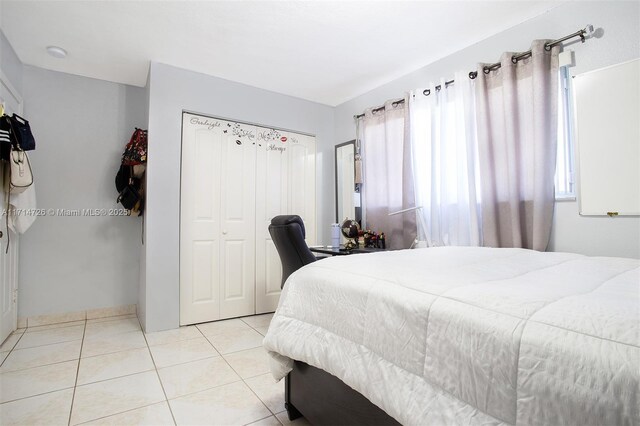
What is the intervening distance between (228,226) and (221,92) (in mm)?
1420

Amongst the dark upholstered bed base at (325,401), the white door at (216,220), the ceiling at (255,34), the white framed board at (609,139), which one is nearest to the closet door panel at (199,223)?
the white door at (216,220)

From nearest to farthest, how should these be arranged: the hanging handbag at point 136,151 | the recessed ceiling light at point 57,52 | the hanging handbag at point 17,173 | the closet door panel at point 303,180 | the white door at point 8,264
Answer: the hanging handbag at point 17,173 → the white door at point 8,264 → the recessed ceiling light at point 57,52 → the hanging handbag at point 136,151 → the closet door panel at point 303,180

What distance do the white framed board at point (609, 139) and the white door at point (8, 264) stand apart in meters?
4.20

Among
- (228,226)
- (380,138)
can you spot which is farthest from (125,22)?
(380,138)

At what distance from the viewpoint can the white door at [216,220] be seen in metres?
3.15

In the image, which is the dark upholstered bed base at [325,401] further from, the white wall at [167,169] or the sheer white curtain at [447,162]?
the white wall at [167,169]

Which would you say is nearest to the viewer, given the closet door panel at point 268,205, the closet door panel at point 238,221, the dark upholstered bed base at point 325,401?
the dark upholstered bed base at point 325,401

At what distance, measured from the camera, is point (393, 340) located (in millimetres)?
944

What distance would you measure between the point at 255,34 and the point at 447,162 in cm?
195

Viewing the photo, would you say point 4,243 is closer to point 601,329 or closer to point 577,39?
point 601,329

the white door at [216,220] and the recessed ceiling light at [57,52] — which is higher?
the recessed ceiling light at [57,52]

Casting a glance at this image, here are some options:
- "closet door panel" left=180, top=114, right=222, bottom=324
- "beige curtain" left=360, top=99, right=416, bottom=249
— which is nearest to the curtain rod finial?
"beige curtain" left=360, top=99, right=416, bottom=249

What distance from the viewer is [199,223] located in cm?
321

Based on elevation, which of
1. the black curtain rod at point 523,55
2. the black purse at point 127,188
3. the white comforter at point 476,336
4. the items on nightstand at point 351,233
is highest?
the black curtain rod at point 523,55
